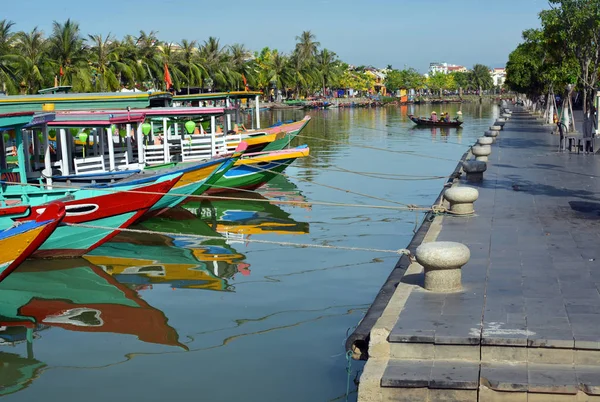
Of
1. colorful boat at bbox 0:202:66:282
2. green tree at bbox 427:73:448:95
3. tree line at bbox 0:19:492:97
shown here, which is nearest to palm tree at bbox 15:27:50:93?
tree line at bbox 0:19:492:97

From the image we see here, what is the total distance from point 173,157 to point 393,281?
14188 mm

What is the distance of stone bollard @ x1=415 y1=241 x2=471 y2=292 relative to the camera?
952 centimetres

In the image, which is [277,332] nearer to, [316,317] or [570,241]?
[316,317]

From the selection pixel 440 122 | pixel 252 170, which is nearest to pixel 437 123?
pixel 440 122

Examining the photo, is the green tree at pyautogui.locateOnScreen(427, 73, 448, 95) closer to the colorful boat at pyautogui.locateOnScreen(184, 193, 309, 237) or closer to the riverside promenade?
the colorful boat at pyautogui.locateOnScreen(184, 193, 309, 237)

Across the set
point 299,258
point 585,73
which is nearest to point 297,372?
point 299,258

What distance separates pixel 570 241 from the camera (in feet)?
41.3

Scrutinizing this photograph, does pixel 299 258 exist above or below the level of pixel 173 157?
below

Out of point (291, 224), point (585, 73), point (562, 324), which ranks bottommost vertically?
point (291, 224)

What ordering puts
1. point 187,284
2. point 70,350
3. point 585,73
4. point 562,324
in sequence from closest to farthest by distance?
1. point 562,324
2. point 70,350
3. point 187,284
4. point 585,73

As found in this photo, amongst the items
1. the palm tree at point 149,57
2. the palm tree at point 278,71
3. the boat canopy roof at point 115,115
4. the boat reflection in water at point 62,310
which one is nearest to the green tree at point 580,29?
the boat canopy roof at point 115,115

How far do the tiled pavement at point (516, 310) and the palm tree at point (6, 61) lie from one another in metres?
40.5

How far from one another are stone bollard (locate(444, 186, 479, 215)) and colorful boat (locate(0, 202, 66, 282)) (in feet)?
23.4

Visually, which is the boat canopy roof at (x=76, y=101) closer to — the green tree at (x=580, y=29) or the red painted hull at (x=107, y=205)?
the red painted hull at (x=107, y=205)
